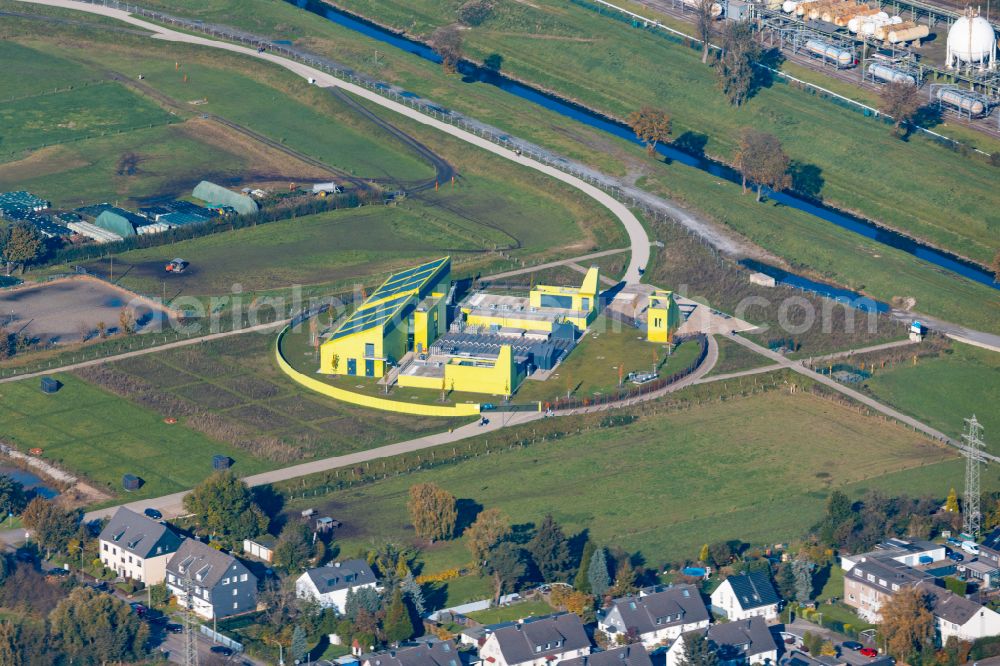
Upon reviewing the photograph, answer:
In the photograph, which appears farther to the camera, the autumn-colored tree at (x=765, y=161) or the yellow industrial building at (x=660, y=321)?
the autumn-colored tree at (x=765, y=161)

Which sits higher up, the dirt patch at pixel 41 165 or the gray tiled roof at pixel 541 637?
the gray tiled roof at pixel 541 637

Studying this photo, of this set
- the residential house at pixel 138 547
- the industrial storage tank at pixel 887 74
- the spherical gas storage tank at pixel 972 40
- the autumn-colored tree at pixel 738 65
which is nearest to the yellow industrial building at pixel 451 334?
the residential house at pixel 138 547

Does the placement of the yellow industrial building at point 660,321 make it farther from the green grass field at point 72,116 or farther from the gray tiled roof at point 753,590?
the green grass field at point 72,116

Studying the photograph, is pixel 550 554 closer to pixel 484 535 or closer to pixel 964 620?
pixel 484 535

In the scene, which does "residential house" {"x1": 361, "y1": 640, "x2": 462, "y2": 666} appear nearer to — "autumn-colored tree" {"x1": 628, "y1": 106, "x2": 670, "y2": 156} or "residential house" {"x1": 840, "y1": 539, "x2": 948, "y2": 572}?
"residential house" {"x1": 840, "y1": 539, "x2": 948, "y2": 572}

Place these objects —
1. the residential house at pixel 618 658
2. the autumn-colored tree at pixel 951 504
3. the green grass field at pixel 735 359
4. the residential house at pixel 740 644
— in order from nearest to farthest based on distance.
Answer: the residential house at pixel 618 658 < the residential house at pixel 740 644 < the autumn-colored tree at pixel 951 504 < the green grass field at pixel 735 359

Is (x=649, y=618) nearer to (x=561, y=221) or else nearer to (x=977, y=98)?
(x=561, y=221)

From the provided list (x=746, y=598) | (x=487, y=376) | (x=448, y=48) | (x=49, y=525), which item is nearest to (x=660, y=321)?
(x=487, y=376)

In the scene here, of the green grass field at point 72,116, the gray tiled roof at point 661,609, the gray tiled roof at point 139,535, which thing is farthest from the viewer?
the green grass field at point 72,116
